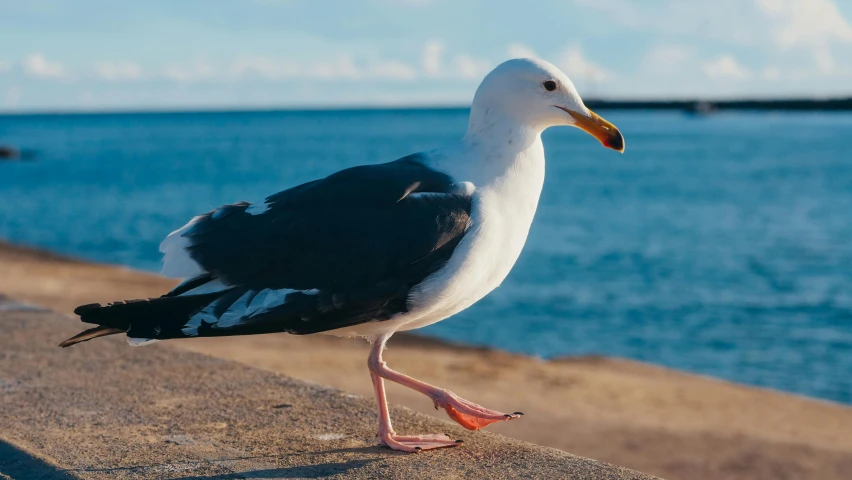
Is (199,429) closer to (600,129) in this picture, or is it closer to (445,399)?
(445,399)

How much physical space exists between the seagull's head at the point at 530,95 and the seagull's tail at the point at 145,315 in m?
1.27

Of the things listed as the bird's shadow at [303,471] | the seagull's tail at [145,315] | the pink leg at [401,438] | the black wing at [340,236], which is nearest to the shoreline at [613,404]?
the pink leg at [401,438]

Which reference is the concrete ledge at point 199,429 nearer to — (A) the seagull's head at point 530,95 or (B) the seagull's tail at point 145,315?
(B) the seagull's tail at point 145,315

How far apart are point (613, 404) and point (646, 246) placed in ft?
62.9

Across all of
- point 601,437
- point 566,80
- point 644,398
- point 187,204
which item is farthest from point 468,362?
point 187,204

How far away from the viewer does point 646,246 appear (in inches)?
1139

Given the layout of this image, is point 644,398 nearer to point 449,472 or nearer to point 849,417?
point 849,417

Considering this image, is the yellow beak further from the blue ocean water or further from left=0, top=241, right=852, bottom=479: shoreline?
left=0, top=241, right=852, bottom=479: shoreline

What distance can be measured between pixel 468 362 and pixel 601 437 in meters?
3.41

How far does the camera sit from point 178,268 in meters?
3.31

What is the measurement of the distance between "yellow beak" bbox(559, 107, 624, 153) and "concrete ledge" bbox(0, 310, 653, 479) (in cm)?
114

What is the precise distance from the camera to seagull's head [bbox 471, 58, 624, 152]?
3.58m

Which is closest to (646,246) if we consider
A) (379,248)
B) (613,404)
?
(613,404)

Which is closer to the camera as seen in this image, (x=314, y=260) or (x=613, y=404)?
(x=314, y=260)
